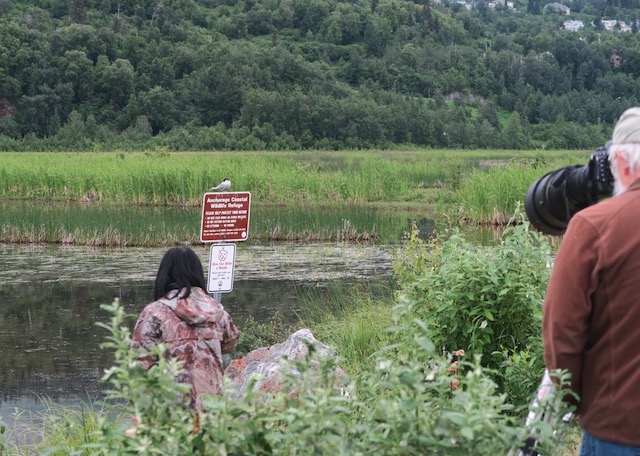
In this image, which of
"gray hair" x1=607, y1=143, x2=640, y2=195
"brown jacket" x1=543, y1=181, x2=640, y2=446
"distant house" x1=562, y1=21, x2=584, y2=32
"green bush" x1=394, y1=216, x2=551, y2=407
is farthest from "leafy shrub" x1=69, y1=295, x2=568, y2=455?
"distant house" x1=562, y1=21, x2=584, y2=32

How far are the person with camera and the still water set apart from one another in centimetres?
478

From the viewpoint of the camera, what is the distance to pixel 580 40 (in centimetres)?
10600

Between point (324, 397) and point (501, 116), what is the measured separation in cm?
8998

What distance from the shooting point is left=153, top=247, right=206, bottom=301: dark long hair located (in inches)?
209

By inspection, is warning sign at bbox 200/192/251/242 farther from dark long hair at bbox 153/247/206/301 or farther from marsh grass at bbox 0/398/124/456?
dark long hair at bbox 153/247/206/301

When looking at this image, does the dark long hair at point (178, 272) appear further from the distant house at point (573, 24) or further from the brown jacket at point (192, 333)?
the distant house at point (573, 24)

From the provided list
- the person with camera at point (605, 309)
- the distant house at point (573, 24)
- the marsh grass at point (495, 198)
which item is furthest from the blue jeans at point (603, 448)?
the distant house at point (573, 24)

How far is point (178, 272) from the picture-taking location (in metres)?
5.31

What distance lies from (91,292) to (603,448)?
11042 mm

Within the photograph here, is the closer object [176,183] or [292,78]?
[176,183]

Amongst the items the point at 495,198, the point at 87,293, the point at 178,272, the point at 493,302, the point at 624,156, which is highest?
the point at 624,156

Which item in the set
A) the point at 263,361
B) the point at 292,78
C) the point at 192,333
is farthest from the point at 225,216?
the point at 292,78

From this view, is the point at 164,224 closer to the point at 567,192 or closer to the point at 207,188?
the point at 207,188

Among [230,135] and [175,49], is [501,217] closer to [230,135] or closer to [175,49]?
[230,135]
